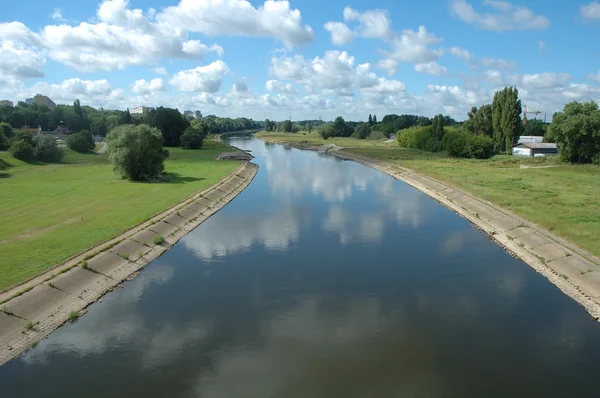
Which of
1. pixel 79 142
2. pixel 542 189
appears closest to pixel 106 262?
pixel 542 189

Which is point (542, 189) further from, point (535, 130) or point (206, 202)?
point (535, 130)

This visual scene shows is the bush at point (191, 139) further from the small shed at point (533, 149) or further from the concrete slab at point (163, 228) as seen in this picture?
the concrete slab at point (163, 228)

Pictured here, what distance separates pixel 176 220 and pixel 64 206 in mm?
7955

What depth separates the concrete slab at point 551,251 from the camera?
76.7 feet

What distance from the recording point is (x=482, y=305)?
18703mm

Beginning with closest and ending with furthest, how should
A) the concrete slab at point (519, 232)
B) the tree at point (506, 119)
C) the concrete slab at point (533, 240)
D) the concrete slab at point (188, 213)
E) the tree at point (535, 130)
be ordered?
the concrete slab at point (533, 240) < the concrete slab at point (519, 232) < the concrete slab at point (188, 213) < the tree at point (506, 119) < the tree at point (535, 130)

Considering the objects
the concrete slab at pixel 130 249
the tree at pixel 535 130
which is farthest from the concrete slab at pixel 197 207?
the tree at pixel 535 130

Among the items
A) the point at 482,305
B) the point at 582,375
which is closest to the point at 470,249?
the point at 482,305

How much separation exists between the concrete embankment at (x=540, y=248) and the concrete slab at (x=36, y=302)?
814 inches

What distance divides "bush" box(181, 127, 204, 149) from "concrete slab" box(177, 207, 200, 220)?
2634 inches

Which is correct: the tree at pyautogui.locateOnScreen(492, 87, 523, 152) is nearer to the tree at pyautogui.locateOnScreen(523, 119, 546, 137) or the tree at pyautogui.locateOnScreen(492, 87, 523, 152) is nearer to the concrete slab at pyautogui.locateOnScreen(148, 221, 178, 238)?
the tree at pyautogui.locateOnScreen(523, 119, 546, 137)

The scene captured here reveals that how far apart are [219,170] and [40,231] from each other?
35696mm

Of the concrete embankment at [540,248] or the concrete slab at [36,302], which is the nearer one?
the concrete slab at [36,302]

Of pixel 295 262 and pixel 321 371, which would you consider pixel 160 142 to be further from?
pixel 321 371
